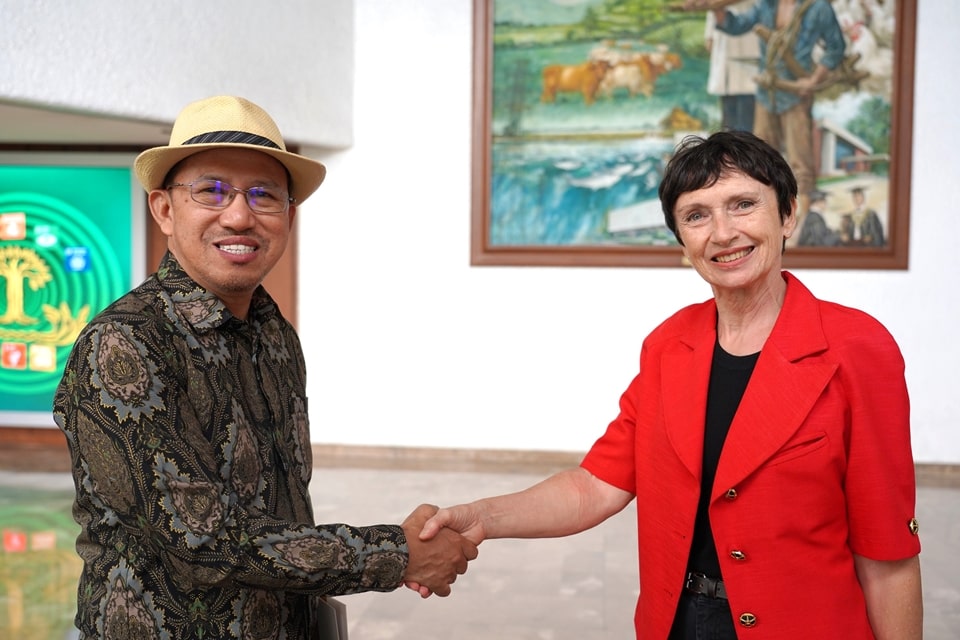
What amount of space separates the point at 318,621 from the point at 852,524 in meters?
1.22

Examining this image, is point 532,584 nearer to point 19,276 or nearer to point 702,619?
point 702,619

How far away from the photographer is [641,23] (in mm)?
8102

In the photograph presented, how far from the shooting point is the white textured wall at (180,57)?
4.69 meters

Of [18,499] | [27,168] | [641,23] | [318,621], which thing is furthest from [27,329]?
[318,621]

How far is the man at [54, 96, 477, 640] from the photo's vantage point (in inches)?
71.8

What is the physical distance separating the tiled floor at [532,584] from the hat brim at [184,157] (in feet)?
9.54

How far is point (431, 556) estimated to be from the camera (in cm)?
234

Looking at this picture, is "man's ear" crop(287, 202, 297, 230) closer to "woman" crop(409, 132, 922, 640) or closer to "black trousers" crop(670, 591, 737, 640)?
"woman" crop(409, 132, 922, 640)

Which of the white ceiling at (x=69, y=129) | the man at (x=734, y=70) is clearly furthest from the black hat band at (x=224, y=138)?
the man at (x=734, y=70)

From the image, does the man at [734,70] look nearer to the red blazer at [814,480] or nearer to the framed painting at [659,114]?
the framed painting at [659,114]

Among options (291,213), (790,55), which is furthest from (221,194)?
(790,55)

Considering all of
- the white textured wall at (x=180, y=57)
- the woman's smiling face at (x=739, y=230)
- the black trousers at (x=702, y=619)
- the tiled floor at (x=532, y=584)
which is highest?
the white textured wall at (x=180, y=57)

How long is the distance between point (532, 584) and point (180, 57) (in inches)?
150

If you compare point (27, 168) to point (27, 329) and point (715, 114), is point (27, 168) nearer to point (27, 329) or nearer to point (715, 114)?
point (27, 329)
